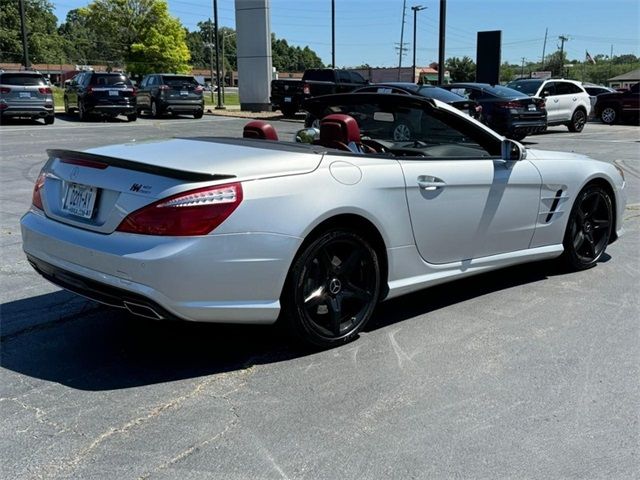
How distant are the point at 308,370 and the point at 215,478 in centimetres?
108

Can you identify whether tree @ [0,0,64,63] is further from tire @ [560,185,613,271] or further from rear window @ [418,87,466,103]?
tire @ [560,185,613,271]

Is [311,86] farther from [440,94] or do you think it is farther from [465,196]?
[465,196]

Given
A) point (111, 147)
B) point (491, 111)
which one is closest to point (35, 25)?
point (491, 111)

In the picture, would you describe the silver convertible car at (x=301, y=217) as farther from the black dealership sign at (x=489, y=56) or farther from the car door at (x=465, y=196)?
the black dealership sign at (x=489, y=56)

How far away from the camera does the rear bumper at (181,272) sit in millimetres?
3113

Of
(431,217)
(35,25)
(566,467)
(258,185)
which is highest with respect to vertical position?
(35,25)

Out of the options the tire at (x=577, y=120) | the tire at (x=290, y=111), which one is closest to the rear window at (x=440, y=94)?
the tire at (x=577, y=120)

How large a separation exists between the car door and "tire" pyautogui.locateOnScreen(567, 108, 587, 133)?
18068 millimetres

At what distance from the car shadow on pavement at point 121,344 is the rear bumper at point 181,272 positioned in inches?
9.5

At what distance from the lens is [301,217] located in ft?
11.2

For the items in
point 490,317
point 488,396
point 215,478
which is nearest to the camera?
point 215,478

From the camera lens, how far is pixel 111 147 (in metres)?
3.96

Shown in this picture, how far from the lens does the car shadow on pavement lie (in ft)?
11.3

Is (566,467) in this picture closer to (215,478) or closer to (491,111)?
(215,478)
